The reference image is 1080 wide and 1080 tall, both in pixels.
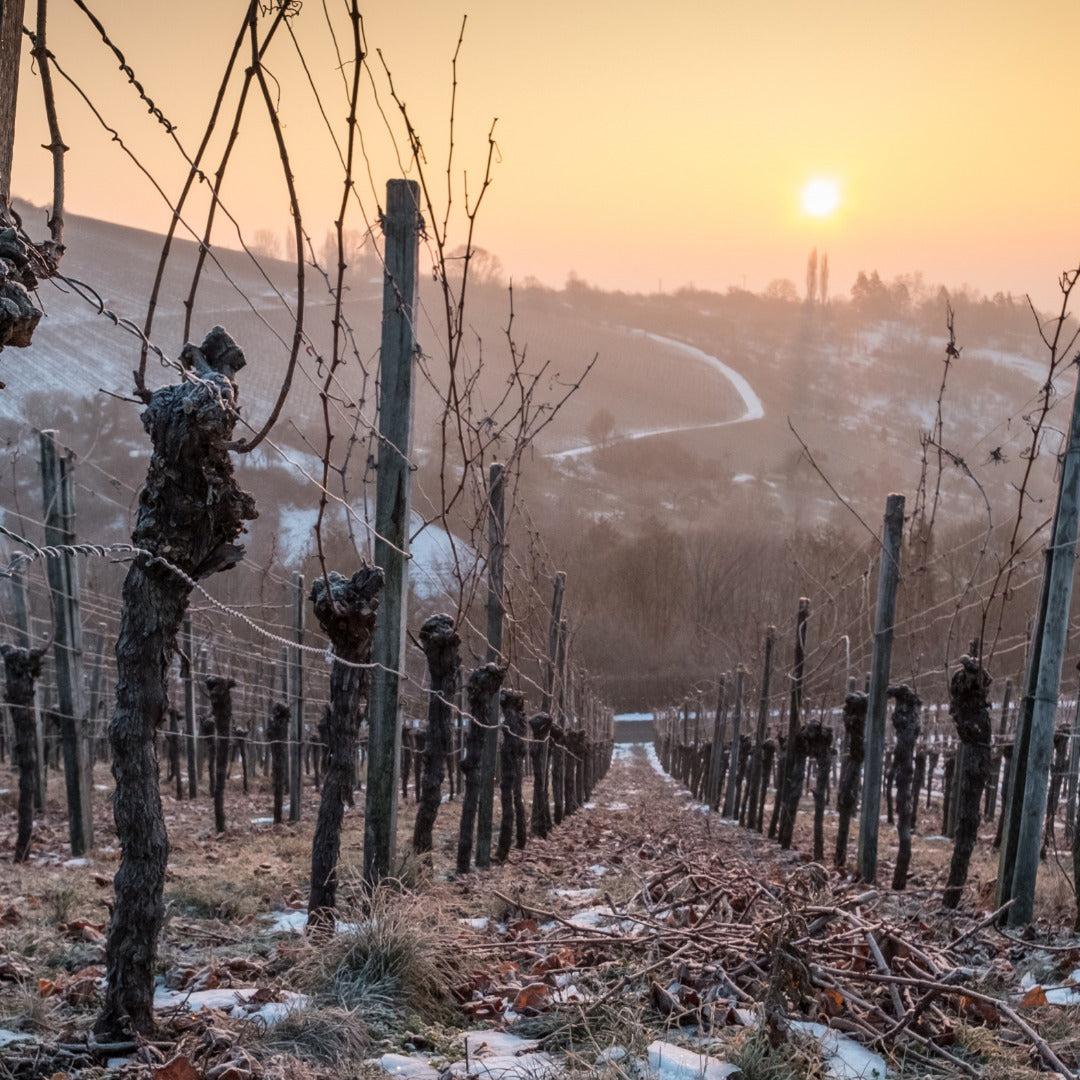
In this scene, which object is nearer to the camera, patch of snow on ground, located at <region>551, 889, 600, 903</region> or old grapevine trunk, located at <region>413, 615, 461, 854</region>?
patch of snow on ground, located at <region>551, 889, 600, 903</region>

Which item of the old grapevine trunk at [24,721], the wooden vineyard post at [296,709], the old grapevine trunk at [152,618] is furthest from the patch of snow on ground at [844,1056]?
the wooden vineyard post at [296,709]

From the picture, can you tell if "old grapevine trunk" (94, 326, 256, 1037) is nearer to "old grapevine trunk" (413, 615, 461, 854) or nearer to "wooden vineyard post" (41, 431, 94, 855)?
"old grapevine trunk" (413, 615, 461, 854)

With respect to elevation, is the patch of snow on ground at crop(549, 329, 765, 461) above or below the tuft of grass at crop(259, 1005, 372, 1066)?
above

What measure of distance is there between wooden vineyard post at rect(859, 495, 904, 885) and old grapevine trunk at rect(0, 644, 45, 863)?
8.05 meters

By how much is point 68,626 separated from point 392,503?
20.9 feet

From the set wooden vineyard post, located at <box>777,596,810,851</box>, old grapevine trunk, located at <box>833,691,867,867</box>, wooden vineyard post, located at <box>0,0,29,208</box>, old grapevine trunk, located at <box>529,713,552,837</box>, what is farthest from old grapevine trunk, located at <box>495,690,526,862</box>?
wooden vineyard post, located at <box>0,0,29,208</box>

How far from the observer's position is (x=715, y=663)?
58031 mm

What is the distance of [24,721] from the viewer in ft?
35.1

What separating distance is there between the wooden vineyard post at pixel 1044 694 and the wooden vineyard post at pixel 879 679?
109 inches

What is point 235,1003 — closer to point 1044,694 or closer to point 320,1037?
point 320,1037

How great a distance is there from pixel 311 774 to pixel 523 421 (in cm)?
2672

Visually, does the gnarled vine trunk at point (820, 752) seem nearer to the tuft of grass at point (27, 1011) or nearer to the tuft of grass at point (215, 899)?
the tuft of grass at point (215, 899)

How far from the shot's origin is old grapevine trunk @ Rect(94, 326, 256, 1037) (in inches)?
133

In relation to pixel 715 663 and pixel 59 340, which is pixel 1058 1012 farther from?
pixel 59 340
